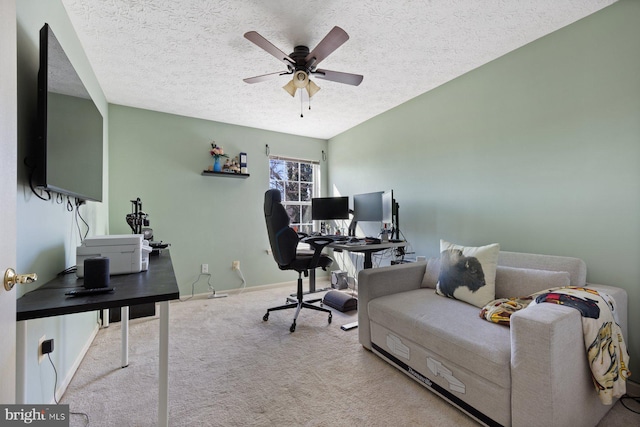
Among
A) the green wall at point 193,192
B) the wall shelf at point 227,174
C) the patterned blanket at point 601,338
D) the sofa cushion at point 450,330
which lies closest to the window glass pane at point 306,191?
the green wall at point 193,192

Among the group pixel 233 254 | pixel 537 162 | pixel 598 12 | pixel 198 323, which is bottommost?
pixel 198 323

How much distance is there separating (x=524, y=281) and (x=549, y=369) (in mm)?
783

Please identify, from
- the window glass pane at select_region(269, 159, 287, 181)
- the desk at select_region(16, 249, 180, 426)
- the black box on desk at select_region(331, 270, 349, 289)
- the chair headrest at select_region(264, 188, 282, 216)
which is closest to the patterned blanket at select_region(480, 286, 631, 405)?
the desk at select_region(16, 249, 180, 426)

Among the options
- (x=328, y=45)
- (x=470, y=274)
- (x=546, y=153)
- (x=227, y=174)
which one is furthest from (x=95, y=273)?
(x=546, y=153)

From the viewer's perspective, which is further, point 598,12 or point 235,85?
point 235,85

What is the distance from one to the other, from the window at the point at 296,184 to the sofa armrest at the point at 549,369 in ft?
11.4

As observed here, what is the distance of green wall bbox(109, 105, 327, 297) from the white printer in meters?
2.00

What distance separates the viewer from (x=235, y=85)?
2.77 m

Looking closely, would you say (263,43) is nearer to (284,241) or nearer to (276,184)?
(284,241)

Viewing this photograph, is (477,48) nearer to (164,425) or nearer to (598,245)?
(598,245)

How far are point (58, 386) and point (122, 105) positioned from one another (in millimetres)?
2989

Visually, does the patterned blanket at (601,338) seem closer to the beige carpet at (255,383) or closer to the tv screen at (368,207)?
the beige carpet at (255,383)

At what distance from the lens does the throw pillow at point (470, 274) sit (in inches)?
71.3

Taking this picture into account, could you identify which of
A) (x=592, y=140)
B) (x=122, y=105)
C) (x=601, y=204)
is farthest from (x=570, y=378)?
(x=122, y=105)
